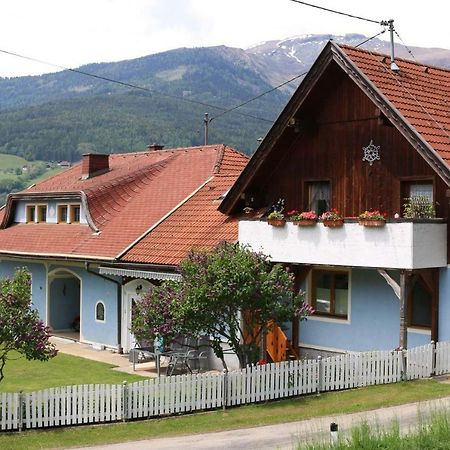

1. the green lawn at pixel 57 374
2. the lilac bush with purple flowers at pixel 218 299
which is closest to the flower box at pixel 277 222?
the lilac bush with purple flowers at pixel 218 299

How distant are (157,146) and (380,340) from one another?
71.1 ft

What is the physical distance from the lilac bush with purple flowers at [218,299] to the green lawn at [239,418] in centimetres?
198

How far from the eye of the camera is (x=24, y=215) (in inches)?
1406

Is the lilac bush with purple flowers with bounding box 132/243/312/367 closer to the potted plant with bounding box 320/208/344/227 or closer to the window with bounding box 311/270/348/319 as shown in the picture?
the potted plant with bounding box 320/208/344/227

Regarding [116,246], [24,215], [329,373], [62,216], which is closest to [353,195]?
[329,373]

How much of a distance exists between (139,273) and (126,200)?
7.00 meters

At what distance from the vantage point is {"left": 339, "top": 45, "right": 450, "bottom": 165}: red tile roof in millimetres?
20016

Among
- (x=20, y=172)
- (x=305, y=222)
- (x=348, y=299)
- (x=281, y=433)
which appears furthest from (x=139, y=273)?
(x=20, y=172)

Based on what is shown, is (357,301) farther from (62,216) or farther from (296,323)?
(62,216)

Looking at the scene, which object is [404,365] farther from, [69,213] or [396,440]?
[69,213]

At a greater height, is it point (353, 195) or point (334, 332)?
point (353, 195)

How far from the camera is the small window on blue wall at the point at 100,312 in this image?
93.6ft

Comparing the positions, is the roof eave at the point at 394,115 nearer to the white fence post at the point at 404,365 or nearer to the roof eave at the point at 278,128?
the roof eave at the point at 278,128

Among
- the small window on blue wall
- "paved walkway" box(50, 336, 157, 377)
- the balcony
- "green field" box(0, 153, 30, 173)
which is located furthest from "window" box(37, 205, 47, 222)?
"green field" box(0, 153, 30, 173)
